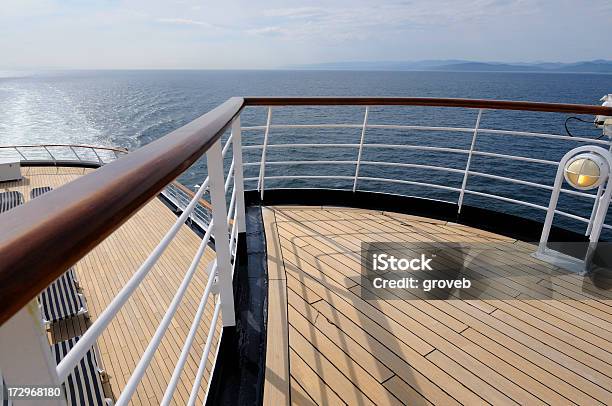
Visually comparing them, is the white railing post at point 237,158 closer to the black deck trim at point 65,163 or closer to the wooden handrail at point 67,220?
the wooden handrail at point 67,220

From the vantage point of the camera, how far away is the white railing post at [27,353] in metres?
0.33

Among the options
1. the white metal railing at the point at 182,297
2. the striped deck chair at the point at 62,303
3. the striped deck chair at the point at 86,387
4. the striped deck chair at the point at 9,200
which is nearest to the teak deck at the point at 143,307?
the striped deck chair at the point at 62,303

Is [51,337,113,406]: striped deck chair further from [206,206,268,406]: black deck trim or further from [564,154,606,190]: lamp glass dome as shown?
[564,154,606,190]: lamp glass dome

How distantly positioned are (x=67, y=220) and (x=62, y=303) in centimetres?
405

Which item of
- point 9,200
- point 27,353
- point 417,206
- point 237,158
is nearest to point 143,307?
point 237,158

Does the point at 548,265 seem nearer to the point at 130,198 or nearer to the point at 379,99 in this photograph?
the point at 379,99

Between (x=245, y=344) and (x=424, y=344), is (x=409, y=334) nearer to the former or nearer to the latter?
(x=424, y=344)

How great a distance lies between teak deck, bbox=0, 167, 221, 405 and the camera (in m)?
3.00

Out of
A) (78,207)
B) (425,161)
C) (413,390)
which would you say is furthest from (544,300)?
(425,161)

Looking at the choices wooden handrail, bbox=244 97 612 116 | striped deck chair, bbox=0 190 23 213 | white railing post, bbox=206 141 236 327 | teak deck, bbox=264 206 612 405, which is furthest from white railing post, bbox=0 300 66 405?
striped deck chair, bbox=0 190 23 213

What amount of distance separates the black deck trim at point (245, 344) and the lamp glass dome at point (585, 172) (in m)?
1.86

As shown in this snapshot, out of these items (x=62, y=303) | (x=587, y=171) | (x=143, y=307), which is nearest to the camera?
(x=587, y=171)

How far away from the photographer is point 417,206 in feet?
9.87

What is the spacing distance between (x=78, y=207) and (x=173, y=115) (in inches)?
1475
